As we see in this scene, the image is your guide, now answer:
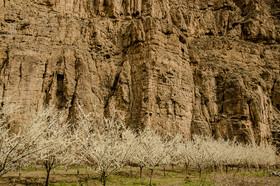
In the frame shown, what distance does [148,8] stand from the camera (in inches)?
2041

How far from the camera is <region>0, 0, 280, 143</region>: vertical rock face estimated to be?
117 feet

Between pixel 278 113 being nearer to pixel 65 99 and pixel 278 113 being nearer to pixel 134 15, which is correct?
pixel 134 15

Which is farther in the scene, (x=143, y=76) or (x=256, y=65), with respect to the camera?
(x=256, y=65)

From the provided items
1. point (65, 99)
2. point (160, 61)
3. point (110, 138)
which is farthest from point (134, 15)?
point (110, 138)

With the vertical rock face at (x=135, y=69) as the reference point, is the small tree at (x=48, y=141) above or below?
below

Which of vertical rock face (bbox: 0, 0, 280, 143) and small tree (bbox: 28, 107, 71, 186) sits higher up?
vertical rock face (bbox: 0, 0, 280, 143)

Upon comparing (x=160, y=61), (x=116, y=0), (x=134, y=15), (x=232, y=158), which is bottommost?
(x=232, y=158)

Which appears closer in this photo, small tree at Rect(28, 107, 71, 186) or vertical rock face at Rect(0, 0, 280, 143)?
small tree at Rect(28, 107, 71, 186)

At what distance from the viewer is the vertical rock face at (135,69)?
35.7m

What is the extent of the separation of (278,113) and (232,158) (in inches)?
1121

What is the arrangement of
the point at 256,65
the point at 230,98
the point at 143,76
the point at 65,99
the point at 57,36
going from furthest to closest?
1. the point at 256,65
2. the point at 230,98
3. the point at 57,36
4. the point at 143,76
5. the point at 65,99

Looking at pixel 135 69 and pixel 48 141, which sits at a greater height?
pixel 135 69

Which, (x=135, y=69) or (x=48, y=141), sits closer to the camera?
(x=48, y=141)

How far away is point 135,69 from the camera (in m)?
40.5
